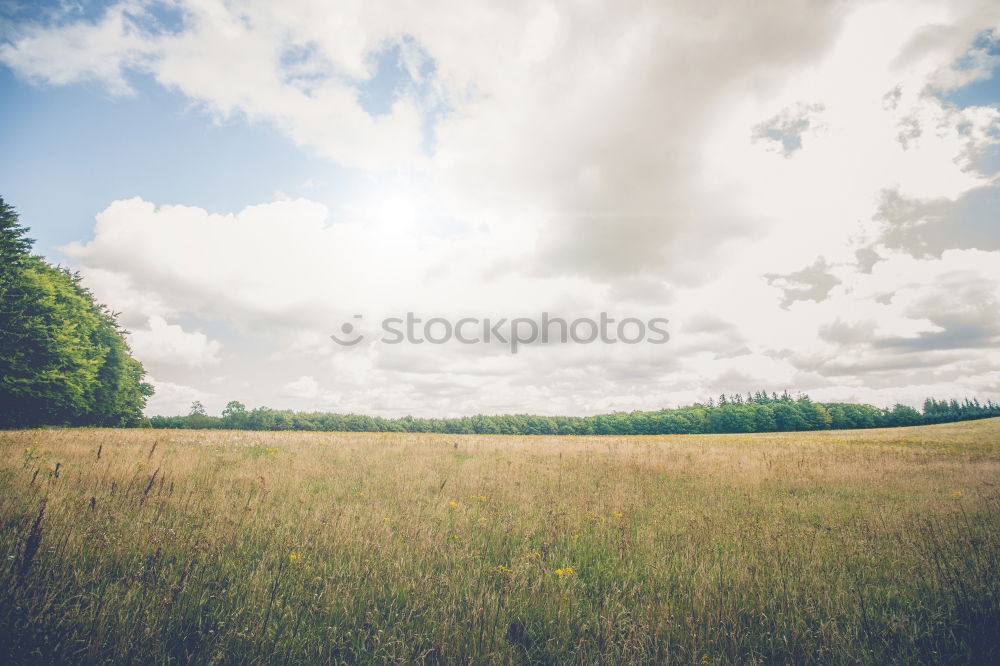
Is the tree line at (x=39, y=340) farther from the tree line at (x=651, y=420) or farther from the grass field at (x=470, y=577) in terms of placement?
the tree line at (x=651, y=420)

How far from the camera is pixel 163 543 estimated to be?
3855mm

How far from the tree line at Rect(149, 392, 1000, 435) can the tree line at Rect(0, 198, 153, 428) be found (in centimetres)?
4628

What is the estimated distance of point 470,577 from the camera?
368 cm

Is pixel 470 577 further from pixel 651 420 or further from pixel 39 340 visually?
pixel 651 420

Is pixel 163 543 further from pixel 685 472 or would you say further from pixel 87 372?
pixel 87 372

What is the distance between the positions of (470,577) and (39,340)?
3608 centimetres

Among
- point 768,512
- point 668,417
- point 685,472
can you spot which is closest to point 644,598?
point 768,512

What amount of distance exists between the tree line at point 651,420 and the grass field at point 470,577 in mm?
77487

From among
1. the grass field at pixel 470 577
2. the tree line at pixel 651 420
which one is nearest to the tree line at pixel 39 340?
the grass field at pixel 470 577

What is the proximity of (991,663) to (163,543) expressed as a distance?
727 centimetres

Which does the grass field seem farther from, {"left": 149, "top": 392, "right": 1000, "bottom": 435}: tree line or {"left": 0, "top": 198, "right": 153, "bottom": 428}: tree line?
{"left": 149, "top": 392, "right": 1000, "bottom": 435}: tree line

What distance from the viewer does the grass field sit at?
2.74 m

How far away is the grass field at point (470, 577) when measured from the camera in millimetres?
2740

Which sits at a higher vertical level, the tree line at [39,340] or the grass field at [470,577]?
the tree line at [39,340]
